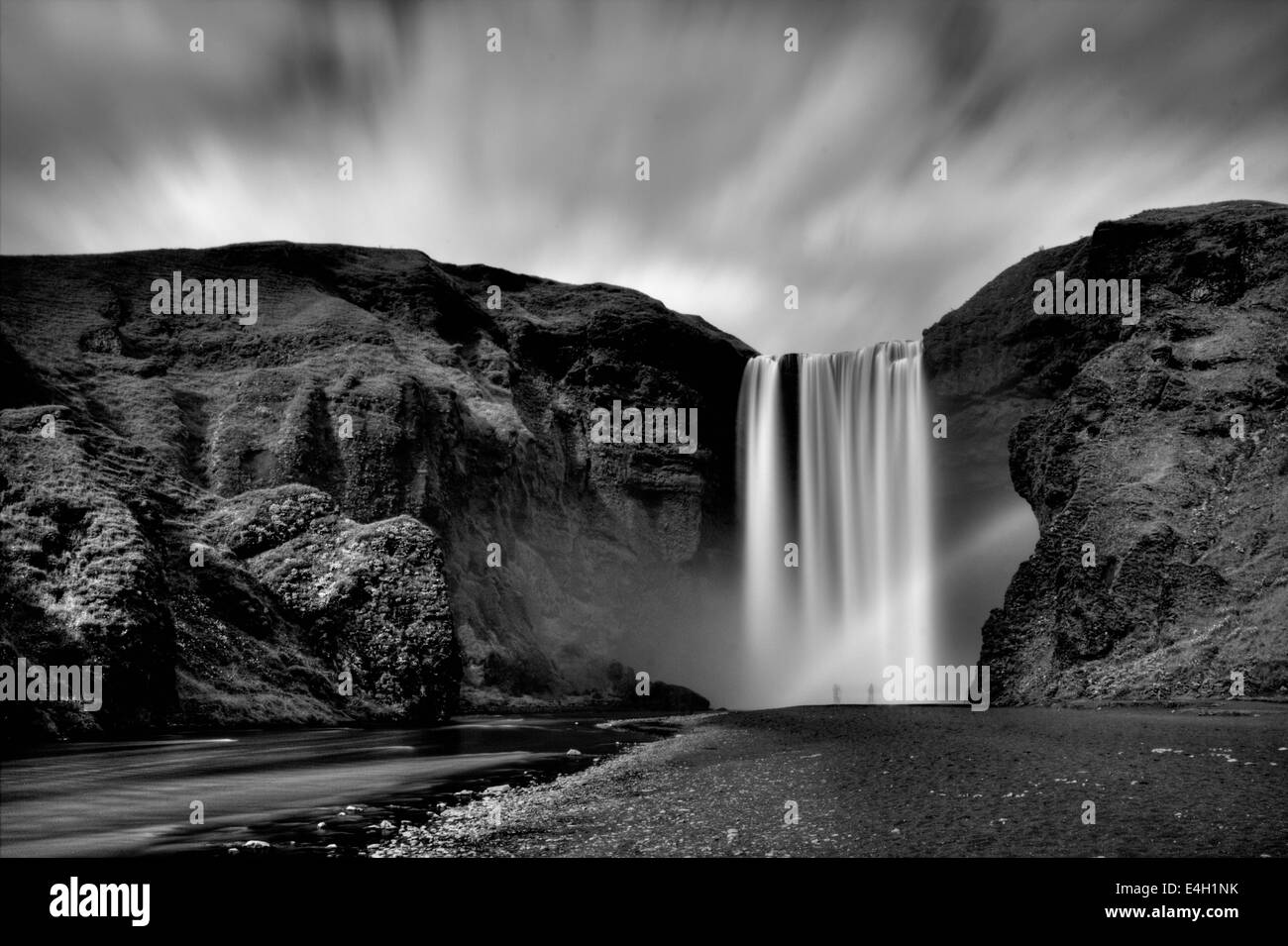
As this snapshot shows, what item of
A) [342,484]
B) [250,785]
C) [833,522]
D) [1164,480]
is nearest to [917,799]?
[250,785]

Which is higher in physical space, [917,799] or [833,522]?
[833,522]

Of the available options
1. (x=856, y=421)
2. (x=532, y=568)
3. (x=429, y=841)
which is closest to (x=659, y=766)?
(x=429, y=841)

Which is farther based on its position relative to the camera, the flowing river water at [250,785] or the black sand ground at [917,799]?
the flowing river water at [250,785]

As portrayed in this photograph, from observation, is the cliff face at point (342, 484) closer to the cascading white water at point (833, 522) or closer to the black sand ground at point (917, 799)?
the cascading white water at point (833, 522)

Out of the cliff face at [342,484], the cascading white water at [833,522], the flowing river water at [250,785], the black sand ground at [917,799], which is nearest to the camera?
the black sand ground at [917,799]

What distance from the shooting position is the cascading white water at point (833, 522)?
57812 millimetres

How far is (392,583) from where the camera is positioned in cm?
3081

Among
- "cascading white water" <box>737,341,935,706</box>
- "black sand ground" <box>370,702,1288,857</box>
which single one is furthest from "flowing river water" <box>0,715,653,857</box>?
"cascading white water" <box>737,341,935,706</box>

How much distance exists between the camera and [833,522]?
199ft

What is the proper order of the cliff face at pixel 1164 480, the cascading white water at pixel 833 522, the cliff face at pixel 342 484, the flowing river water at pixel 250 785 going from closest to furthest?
the flowing river water at pixel 250 785 < the cliff face at pixel 342 484 < the cliff face at pixel 1164 480 < the cascading white water at pixel 833 522

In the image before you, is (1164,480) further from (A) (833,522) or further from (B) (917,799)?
(A) (833,522)

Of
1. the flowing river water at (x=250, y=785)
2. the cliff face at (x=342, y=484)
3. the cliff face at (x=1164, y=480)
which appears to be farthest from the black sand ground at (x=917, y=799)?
the cliff face at (x=342, y=484)

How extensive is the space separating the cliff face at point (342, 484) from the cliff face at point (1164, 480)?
23289 millimetres

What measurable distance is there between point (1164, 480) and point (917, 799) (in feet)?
89.1
